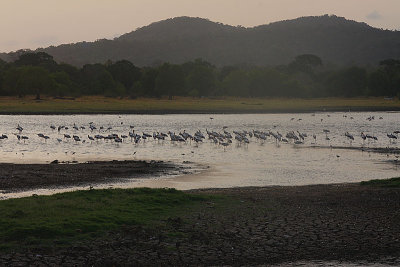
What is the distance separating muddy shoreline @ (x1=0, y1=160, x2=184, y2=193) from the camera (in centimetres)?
2528

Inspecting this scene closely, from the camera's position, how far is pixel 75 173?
28688 millimetres

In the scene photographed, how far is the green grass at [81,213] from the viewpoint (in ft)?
46.6

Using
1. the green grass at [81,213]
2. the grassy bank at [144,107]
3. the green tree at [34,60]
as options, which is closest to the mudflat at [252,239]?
the green grass at [81,213]

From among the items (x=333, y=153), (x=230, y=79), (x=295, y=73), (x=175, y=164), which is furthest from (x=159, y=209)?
(x=295, y=73)

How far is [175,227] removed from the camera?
15766 millimetres

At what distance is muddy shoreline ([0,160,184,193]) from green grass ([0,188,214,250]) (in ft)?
19.1

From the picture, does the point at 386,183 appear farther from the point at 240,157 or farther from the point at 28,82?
the point at 28,82

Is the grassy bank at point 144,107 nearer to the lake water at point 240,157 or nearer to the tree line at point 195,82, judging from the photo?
the tree line at point 195,82

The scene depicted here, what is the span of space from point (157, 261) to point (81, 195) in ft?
22.6

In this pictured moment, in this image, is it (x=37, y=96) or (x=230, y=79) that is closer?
(x=37, y=96)

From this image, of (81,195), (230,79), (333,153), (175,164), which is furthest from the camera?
(230,79)

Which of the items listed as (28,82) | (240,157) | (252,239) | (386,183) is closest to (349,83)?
(28,82)

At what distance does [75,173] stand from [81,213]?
1260 centimetres

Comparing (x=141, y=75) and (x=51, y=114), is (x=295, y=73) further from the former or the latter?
(x=51, y=114)
